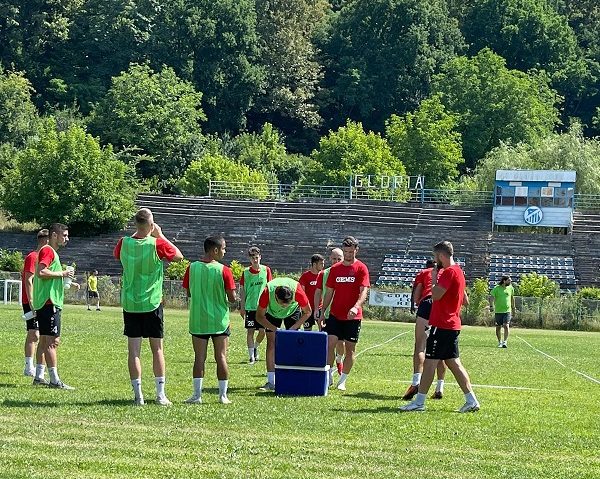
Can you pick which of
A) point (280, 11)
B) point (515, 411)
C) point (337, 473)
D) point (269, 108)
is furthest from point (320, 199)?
point (337, 473)

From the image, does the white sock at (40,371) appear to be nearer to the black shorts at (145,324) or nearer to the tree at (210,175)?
the black shorts at (145,324)

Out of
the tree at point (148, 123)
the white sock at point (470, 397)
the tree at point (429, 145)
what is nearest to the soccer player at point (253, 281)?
the white sock at point (470, 397)

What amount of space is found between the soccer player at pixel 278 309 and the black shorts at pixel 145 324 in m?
2.81

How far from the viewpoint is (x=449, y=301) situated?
15.7 m

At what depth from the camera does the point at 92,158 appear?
74.5 metres

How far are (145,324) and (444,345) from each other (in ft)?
11.6

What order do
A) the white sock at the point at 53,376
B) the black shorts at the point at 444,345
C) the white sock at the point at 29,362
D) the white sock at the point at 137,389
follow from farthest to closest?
the white sock at the point at 29,362
the white sock at the point at 53,376
the black shorts at the point at 444,345
the white sock at the point at 137,389

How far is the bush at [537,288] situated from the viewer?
2216 inches

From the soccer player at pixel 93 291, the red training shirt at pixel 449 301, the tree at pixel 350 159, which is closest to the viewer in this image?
the red training shirt at pixel 449 301

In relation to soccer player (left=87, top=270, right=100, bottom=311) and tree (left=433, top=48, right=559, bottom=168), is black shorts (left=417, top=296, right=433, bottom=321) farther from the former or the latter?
tree (left=433, top=48, right=559, bottom=168)

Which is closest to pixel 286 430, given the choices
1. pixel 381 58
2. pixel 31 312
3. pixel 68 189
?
pixel 31 312

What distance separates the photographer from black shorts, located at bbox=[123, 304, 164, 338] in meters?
15.2

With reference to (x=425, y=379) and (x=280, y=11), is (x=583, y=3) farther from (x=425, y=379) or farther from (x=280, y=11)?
(x=425, y=379)

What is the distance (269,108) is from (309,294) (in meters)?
96.5
